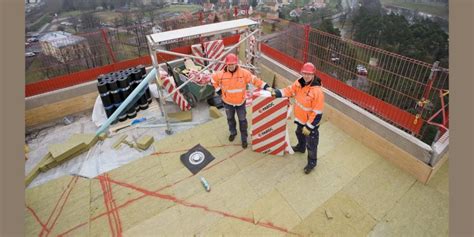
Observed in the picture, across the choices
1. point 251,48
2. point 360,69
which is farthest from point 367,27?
point 360,69

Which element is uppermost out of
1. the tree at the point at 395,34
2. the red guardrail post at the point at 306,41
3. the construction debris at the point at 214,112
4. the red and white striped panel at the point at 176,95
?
the red guardrail post at the point at 306,41

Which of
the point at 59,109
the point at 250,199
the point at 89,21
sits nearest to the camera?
the point at 250,199

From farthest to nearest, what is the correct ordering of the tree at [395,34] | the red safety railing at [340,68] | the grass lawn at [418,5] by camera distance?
1. the grass lawn at [418,5]
2. the tree at [395,34]
3. the red safety railing at [340,68]

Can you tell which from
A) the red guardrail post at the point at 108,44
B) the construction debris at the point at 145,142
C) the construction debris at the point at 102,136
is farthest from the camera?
the red guardrail post at the point at 108,44

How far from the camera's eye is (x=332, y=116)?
20.3 feet

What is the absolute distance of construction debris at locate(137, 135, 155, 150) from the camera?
18.3ft

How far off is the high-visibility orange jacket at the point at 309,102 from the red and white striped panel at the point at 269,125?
0.37m

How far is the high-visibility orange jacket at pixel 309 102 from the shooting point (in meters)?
4.07

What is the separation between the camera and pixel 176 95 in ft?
22.5

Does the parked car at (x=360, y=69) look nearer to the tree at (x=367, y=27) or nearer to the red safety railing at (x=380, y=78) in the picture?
the red safety railing at (x=380, y=78)

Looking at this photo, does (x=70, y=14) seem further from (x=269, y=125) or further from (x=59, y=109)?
(x=269, y=125)

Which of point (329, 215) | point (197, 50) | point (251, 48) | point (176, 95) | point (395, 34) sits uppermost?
point (251, 48)

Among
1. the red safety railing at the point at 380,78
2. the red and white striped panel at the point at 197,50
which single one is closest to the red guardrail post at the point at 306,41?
the red safety railing at the point at 380,78

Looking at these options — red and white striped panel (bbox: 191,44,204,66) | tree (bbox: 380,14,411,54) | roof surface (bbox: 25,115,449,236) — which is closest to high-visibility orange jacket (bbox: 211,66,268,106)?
roof surface (bbox: 25,115,449,236)
